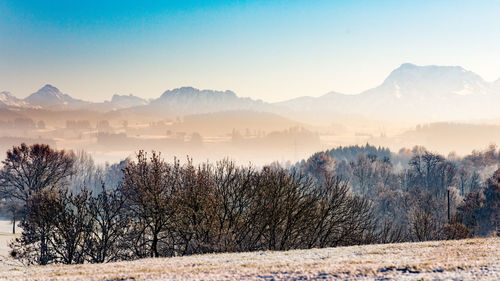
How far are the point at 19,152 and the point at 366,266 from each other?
64.5m

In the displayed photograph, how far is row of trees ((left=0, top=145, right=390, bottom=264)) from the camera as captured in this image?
125ft

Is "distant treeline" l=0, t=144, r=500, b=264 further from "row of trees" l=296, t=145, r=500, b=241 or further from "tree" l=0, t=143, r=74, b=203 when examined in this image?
"tree" l=0, t=143, r=74, b=203

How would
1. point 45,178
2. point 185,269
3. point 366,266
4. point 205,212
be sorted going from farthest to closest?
point 45,178, point 205,212, point 185,269, point 366,266

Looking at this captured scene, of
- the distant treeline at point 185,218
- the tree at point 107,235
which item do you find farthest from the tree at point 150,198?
the tree at point 107,235

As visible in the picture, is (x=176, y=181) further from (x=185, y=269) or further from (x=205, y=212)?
(x=185, y=269)

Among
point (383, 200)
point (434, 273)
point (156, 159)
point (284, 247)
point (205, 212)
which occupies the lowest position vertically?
point (383, 200)

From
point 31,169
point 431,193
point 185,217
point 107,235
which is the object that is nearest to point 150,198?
point 185,217

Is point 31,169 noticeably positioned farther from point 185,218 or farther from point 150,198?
point 185,218

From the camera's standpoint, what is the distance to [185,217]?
128 feet

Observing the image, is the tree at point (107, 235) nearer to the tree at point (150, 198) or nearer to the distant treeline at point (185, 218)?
the distant treeline at point (185, 218)

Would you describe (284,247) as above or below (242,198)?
below

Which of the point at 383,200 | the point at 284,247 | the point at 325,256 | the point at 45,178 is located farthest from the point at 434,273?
the point at 383,200

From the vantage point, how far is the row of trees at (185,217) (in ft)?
125

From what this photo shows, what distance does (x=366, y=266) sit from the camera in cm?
1725
